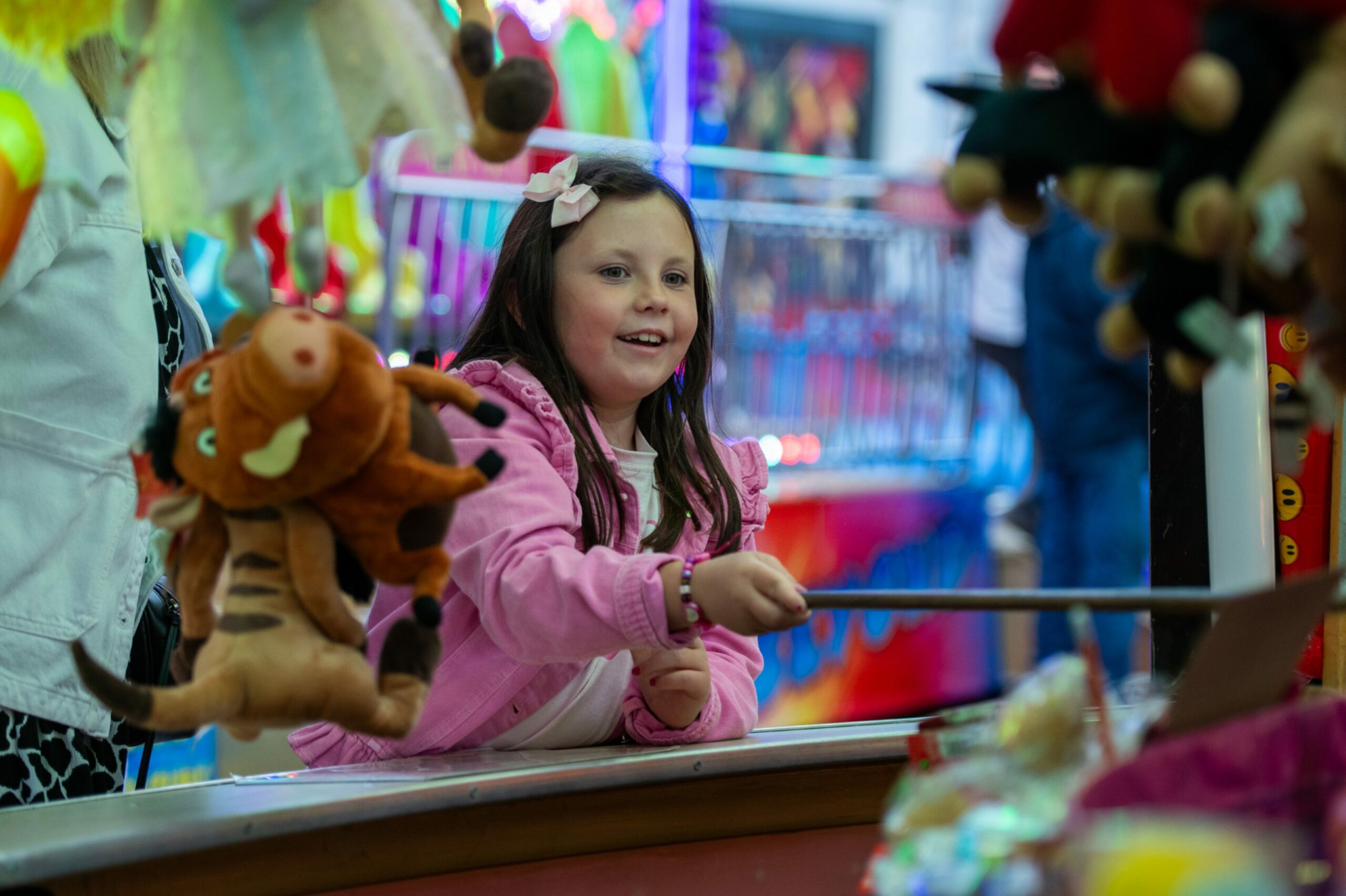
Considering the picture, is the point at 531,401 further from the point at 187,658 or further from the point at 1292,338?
the point at 1292,338

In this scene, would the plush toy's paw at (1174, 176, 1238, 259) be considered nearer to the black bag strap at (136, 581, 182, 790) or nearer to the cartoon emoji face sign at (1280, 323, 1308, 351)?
the cartoon emoji face sign at (1280, 323, 1308, 351)

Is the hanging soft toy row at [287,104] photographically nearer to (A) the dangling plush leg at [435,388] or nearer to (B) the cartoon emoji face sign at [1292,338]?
(A) the dangling plush leg at [435,388]

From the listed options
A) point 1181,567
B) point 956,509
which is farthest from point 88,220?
point 956,509

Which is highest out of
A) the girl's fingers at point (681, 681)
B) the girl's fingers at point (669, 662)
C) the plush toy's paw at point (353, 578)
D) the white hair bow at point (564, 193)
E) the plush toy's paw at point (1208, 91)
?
the white hair bow at point (564, 193)

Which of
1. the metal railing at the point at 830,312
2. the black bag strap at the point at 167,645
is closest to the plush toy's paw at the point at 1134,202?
the black bag strap at the point at 167,645

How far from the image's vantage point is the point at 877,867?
514 mm

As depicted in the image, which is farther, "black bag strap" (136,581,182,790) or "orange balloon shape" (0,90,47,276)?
"black bag strap" (136,581,182,790)

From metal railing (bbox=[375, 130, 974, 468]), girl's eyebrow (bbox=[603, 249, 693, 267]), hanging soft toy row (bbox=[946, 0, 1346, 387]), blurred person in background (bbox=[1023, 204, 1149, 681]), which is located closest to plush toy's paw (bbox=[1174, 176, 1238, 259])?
hanging soft toy row (bbox=[946, 0, 1346, 387])

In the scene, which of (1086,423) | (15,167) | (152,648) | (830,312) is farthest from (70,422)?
(830,312)

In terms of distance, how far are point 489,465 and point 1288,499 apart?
2.53ft

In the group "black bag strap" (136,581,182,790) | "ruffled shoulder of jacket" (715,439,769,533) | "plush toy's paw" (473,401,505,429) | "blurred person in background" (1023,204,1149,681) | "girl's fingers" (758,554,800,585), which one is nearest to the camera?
Result: "plush toy's paw" (473,401,505,429)

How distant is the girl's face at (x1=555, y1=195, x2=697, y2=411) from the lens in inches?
44.7

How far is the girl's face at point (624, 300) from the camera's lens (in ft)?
3.73

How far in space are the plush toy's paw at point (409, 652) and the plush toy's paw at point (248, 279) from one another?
0.18 metres
